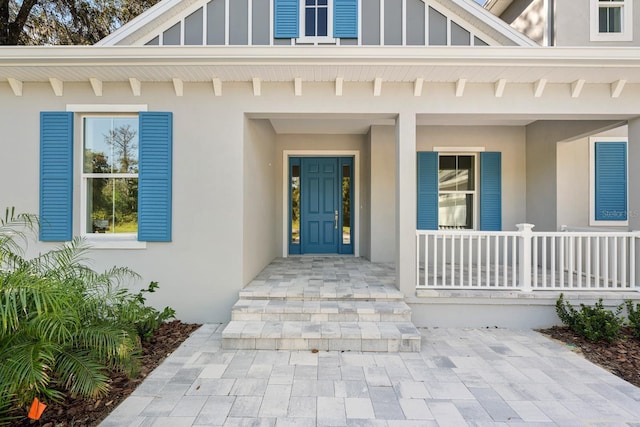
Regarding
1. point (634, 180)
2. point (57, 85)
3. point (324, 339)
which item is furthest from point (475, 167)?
point (57, 85)

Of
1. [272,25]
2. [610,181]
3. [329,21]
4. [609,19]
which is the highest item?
[609,19]

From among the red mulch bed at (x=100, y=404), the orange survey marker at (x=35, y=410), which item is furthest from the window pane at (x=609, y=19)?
the orange survey marker at (x=35, y=410)

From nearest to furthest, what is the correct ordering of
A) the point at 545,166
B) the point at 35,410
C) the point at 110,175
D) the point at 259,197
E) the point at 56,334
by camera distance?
the point at 35,410 → the point at 56,334 → the point at 110,175 → the point at 259,197 → the point at 545,166

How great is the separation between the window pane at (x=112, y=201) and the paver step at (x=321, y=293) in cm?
189

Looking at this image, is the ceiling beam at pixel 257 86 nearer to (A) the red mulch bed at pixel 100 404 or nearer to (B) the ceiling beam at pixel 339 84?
(B) the ceiling beam at pixel 339 84

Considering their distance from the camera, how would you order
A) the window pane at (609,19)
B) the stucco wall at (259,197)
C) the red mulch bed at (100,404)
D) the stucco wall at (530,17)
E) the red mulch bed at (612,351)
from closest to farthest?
the red mulch bed at (100,404) < the red mulch bed at (612,351) < the stucco wall at (259,197) < the window pane at (609,19) < the stucco wall at (530,17)

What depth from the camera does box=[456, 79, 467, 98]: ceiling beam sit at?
4.11m

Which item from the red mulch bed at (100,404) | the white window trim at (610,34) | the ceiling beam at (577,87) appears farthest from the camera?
the white window trim at (610,34)

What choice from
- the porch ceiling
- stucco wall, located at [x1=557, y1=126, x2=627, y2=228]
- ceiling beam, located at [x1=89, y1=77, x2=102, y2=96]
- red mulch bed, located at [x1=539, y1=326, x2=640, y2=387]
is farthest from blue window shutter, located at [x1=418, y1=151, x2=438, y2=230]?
ceiling beam, located at [x1=89, y1=77, x2=102, y2=96]

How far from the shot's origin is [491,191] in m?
6.36

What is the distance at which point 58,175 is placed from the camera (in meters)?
4.22

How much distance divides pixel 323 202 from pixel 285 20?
3.49m

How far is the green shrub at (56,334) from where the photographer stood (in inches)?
81.9

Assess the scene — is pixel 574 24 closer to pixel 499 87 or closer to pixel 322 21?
pixel 499 87
